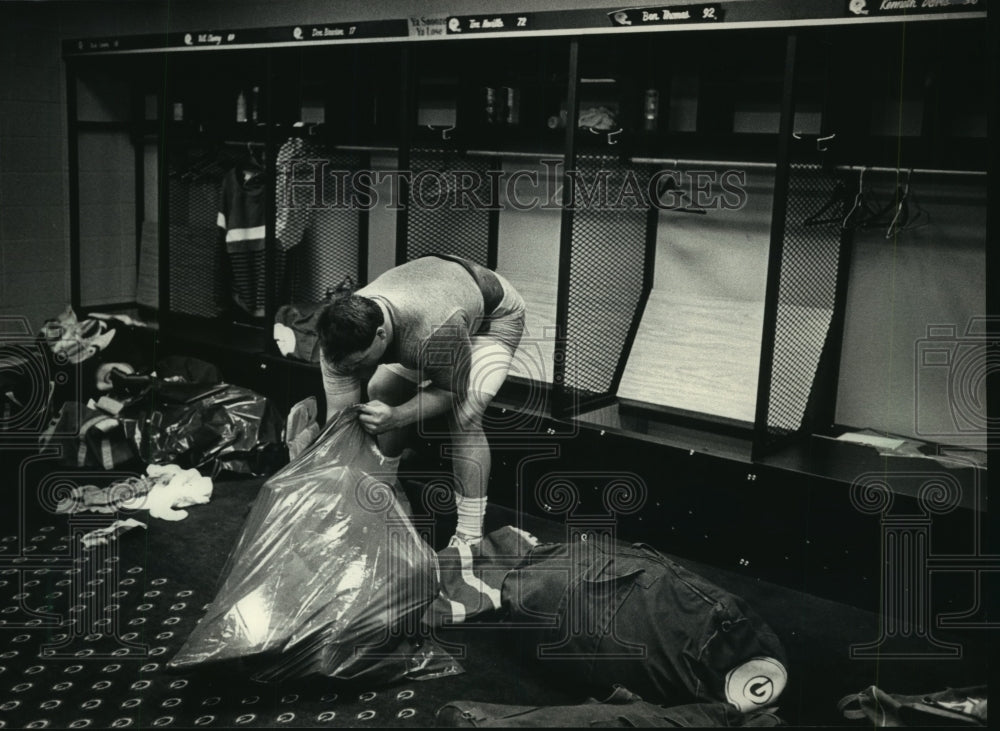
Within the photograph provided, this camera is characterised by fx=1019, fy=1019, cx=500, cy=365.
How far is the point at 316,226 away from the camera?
4.68 m

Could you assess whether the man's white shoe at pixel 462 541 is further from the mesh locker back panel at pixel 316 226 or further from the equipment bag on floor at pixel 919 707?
the mesh locker back panel at pixel 316 226

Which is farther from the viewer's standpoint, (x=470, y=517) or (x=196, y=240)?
(x=196, y=240)

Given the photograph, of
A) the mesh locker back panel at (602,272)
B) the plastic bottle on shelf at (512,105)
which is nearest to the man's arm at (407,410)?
the mesh locker back panel at (602,272)

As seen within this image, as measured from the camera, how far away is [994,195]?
4.14 ft

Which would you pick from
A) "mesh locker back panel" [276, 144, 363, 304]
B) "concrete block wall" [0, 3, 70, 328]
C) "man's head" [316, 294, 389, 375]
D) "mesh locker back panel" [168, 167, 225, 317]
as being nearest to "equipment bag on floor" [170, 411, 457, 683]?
"man's head" [316, 294, 389, 375]

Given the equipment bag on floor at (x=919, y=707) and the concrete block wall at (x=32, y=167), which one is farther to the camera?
the concrete block wall at (x=32, y=167)

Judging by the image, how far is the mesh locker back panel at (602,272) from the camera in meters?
3.55

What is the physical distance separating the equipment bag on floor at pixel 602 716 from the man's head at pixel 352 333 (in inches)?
37.8

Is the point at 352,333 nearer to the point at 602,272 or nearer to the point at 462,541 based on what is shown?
the point at 462,541

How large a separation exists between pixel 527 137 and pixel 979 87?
1690mm

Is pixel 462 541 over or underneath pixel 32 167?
underneath

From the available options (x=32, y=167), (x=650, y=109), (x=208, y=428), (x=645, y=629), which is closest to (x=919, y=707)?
(x=645, y=629)

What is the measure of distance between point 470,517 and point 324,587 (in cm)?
81

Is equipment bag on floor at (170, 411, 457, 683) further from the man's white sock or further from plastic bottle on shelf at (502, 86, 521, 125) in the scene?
plastic bottle on shelf at (502, 86, 521, 125)
